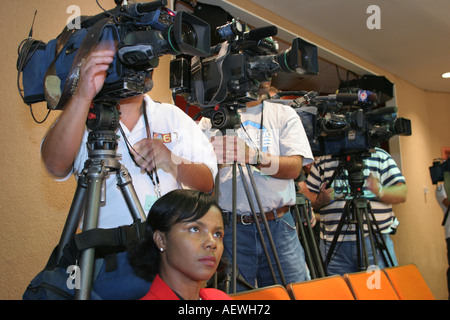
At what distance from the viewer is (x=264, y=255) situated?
5.37 feet

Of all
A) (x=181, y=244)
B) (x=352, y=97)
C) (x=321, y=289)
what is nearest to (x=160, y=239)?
(x=181, y=244)

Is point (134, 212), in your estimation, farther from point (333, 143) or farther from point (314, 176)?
point (314, 176)

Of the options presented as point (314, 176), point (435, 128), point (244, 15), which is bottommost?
point (314, 176)

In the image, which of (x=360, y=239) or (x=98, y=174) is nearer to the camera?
(x=98, y=174)

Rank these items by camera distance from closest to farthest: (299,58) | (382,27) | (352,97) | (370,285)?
(299,58), (370,285), (352,97), (382,27)

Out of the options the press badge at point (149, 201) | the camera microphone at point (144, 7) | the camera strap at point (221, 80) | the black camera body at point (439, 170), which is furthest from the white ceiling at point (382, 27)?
the press badge at point (149, 201)

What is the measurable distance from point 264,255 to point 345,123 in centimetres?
101

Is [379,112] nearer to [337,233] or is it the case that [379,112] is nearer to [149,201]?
[337,233]

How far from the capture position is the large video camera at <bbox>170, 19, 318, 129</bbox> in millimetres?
1338

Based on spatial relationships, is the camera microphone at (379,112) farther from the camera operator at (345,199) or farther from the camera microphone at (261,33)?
the camera microphone at (261,33)

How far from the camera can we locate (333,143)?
2.44 metres

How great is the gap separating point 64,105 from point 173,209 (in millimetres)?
407

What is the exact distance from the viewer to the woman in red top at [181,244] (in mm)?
1079
